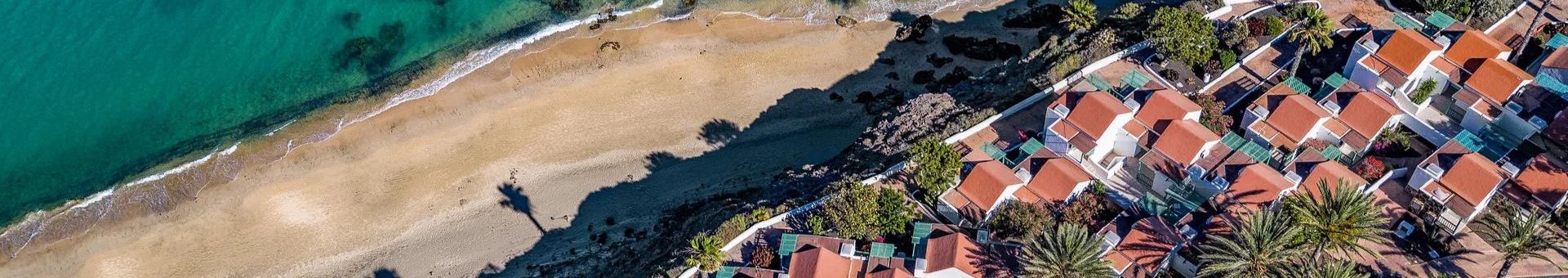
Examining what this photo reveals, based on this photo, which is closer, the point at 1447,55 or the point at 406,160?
the point at 1447,55

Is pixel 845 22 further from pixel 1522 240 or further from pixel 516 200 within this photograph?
pixel 1522 240

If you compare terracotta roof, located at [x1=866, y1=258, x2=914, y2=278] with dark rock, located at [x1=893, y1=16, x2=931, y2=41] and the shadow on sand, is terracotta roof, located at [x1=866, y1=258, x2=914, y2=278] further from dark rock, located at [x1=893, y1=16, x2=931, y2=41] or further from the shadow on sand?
dark rock, located at [x1=893, y1=16, x2=931, y2=41]

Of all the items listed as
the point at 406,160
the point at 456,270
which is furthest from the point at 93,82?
the point at 456,270

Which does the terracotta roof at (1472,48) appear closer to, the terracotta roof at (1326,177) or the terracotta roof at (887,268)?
the terracotta roof at (1326,177)

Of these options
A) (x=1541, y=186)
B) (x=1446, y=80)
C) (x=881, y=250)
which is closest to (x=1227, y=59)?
(x=1446, y=80)

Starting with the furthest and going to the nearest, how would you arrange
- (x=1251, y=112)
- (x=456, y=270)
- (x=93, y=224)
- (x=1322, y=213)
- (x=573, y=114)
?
1. (x=573, y=114)
2. (x=93, y=224)
3. (x=456, y=270)
4. (x=1251, y=112)
5. (x=1322, y=213)

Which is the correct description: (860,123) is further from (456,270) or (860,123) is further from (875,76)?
(456,270)

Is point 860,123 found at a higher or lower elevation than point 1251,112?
lower
